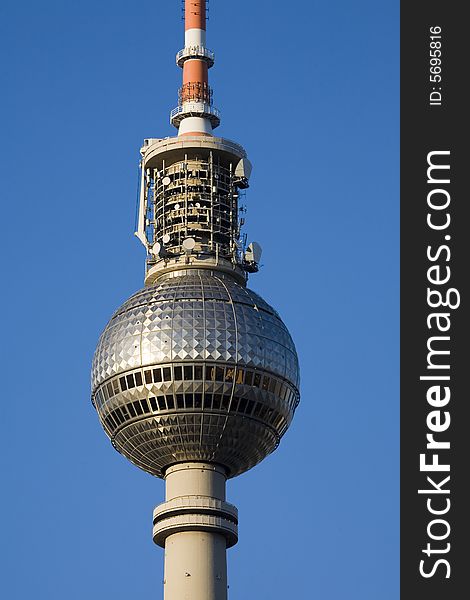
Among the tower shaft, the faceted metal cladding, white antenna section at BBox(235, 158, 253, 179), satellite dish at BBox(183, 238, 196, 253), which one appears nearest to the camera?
the tower shaft

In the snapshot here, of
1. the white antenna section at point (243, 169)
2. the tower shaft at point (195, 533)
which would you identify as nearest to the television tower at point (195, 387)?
the tower shaft at point (195, 533)

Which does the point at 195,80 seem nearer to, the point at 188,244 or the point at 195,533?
the point at 188,244

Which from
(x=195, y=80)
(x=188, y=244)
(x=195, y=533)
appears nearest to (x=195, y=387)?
(x=195, y=533)

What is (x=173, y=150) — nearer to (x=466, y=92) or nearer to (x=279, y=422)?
(x=279, y=422)

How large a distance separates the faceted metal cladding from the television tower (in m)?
0.07

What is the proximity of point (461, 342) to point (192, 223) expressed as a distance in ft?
189

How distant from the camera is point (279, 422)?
117 metres

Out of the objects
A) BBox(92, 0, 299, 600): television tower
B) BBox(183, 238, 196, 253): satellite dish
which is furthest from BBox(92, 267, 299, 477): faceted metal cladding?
BBox(183, 238, 196, 253): satellite dish

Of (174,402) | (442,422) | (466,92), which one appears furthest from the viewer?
(174,402)

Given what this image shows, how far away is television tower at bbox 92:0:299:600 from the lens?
113750mm

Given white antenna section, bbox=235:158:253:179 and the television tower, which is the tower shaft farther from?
white antenna section, bbox=235:158:253:179

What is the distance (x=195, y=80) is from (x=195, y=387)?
99.8 ft

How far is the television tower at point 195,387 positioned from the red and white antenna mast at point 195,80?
33.5 feet

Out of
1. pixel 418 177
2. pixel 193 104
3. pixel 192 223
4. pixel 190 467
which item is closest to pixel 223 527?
pixel 190 467
